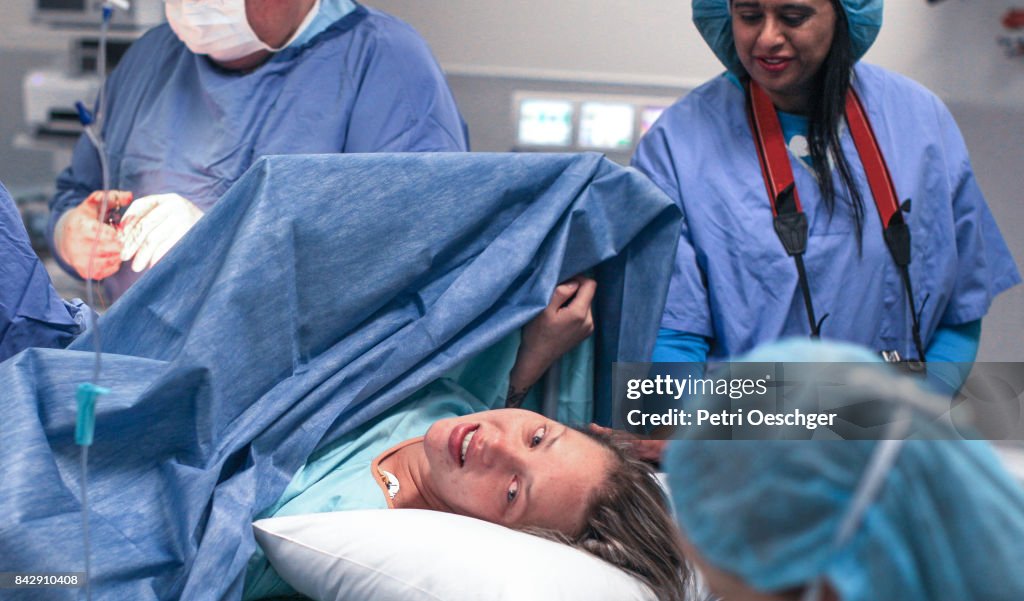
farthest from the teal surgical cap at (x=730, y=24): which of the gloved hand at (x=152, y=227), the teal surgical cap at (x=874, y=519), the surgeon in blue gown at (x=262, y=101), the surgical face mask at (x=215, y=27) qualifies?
the teal surgical cap at (x=874, y=519)

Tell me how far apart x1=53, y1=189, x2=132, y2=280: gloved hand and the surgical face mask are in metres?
0.33

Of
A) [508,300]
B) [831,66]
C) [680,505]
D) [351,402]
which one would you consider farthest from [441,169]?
[680,505]

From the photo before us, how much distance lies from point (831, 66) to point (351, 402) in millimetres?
1052

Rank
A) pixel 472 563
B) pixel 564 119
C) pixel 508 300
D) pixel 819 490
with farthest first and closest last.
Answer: pixel 564 119, pixel 508 300, pixel 472 563, pixel 819 490

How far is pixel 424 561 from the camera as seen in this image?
1299 millimetres

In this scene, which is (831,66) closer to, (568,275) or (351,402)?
(568,275)

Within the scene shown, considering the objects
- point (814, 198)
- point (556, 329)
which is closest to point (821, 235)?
point (814, 198)

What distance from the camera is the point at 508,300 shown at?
1664 mm

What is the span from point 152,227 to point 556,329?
765 millimetres

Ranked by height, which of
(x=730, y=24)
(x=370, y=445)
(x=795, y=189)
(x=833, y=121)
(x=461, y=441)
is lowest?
(x=370, y=445)

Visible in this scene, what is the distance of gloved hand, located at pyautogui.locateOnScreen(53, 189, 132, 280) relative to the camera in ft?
6.24

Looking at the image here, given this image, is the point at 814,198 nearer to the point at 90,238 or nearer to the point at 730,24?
the point at 730,24

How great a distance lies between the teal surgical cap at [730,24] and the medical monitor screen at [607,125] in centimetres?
108

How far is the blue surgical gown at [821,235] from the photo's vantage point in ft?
6.03
